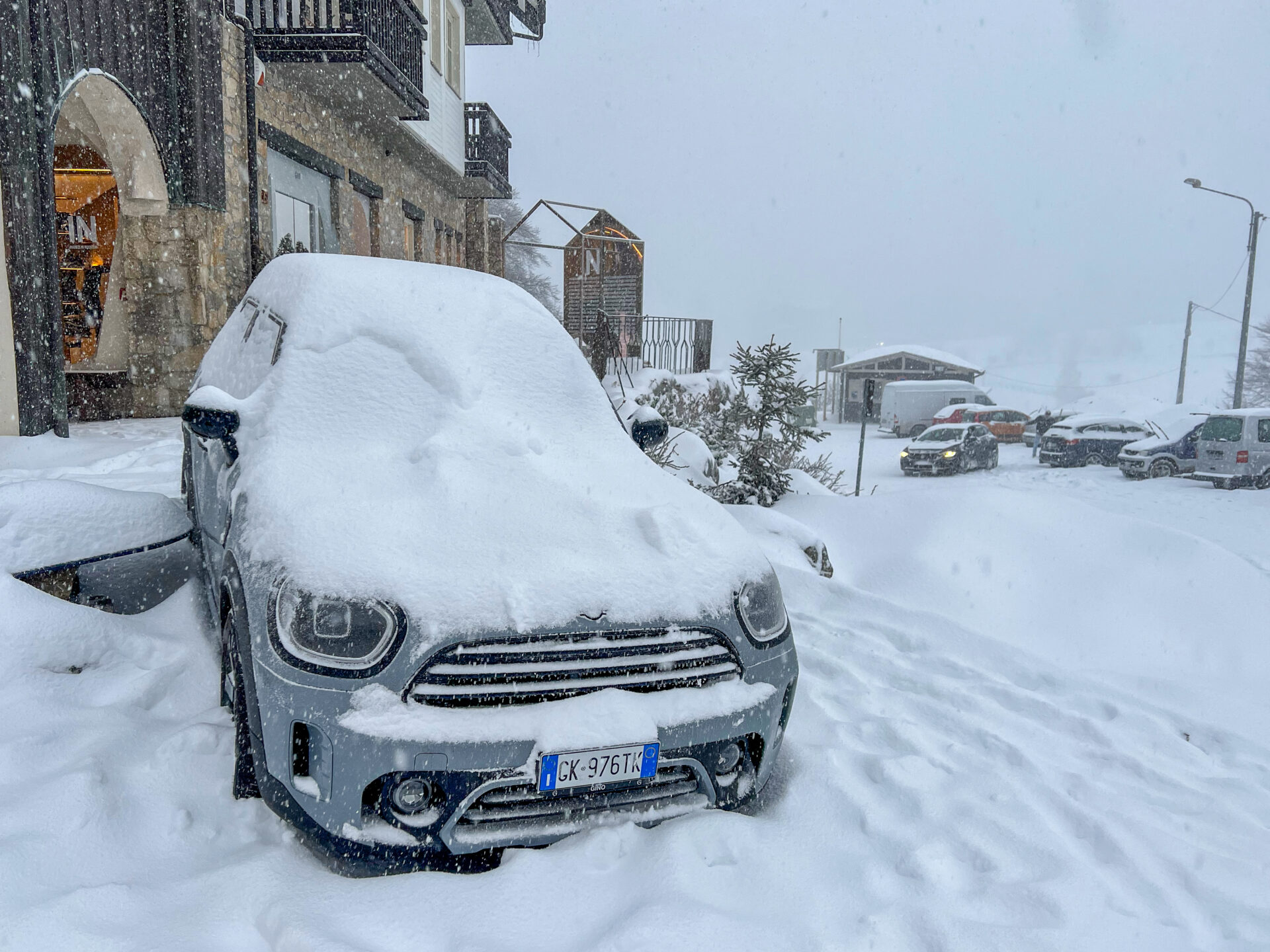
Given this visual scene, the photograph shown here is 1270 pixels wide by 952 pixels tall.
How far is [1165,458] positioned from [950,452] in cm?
437

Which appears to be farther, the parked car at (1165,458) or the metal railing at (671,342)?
the parked car at (1165,458)

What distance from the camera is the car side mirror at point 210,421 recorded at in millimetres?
2732

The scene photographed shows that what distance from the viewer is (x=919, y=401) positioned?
34406mm

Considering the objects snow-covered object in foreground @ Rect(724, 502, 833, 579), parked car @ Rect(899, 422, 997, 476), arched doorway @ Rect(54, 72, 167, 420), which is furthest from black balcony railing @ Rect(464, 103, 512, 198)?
snow-covered object in foreground @ Rect(724, 502, 833, 579)

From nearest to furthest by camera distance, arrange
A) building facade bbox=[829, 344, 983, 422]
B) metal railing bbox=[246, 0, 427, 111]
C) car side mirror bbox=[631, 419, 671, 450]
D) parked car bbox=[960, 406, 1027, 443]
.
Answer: car side mirror bbox=[631, 419, 671, 450] → metal railing bbox=[246, 0, 427, 111] → parked car bbox=[960, 406, 1027, 443] → building facade bbox=[829, 344, 983, 422]

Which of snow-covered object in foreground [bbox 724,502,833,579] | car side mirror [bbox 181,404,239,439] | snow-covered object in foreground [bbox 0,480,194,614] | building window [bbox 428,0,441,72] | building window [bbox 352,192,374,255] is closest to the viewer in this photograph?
car side mirror [bbox 181,404,239,439]

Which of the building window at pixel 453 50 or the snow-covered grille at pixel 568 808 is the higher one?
the building window at pixel 453 50

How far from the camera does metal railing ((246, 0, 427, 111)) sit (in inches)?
393

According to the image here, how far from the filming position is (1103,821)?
2639mm

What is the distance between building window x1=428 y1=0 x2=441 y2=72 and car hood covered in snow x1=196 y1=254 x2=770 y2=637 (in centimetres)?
1317

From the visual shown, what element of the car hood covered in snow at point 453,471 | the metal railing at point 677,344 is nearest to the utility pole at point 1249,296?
the metal railing at point 677,344

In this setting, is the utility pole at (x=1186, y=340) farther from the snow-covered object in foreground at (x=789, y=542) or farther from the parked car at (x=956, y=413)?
the snow-covered object in foreground at (x=789, y=542)

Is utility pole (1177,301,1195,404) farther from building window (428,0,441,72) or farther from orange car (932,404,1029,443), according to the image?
building window (428,0,441,72)

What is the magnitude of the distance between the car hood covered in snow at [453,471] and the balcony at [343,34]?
7.77 meters
